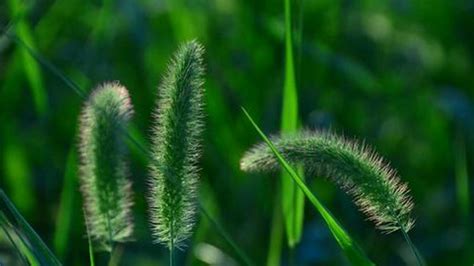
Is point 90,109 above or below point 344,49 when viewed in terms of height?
below

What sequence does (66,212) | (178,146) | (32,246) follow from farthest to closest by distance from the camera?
1. (66,212)
2. (32,246)
3. (178,146)

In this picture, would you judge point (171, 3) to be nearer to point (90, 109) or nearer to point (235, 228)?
point (235, 228)

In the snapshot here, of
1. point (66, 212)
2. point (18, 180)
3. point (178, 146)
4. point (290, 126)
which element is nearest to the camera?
point (178, 146)

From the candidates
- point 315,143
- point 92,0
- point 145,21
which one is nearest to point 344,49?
point 145,21

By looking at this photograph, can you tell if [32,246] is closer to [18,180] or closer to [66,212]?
[66,212]

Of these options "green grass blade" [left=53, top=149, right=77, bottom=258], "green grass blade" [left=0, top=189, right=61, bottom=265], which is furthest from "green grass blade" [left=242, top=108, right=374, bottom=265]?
"green grass blade" [left=53, top=149, right=77, bottom=258]

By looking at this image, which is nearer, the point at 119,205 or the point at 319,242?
the point at 119,205

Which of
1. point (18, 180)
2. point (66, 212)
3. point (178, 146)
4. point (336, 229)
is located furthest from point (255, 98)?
point (178, 146)
